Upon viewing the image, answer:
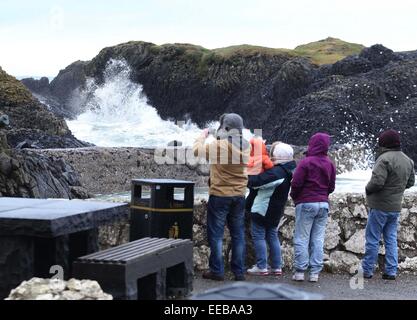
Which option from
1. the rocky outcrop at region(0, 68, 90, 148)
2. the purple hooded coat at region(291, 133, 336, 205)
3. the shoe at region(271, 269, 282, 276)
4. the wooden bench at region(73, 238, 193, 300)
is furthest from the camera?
the rocky outcrop at region(0, 68, 90, 148)

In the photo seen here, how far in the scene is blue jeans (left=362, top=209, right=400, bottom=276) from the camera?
8219mm

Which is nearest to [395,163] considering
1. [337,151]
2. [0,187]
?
[0,187]

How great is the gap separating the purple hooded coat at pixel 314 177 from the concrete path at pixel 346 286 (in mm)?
824

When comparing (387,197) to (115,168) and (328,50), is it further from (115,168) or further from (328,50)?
(328,50)

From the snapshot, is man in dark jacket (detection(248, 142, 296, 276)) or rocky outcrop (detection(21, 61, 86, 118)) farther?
rocky outcrop (detection(21, 61, 86, 118))

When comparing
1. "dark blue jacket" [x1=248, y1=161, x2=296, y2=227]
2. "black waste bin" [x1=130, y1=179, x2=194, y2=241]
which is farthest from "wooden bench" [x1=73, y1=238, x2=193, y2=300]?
"dark blue jacket" [x1=248, y1=161, x2=296, y2=227]

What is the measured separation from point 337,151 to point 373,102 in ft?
41.7

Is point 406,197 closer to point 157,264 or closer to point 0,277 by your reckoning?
point 157,264

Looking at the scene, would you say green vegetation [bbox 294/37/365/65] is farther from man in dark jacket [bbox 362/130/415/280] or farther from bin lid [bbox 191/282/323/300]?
bin lid [bbox 191/282/323/300]

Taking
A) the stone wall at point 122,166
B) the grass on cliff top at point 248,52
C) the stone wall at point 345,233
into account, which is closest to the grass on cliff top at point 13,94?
the stone wall at point 122,166

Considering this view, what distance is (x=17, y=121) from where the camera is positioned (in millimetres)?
27297

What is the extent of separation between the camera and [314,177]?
26.1 ft

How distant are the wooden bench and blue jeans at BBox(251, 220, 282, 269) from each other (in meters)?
1.71

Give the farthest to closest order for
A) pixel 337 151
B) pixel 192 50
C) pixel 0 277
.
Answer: pixel 192 50
pixel 337 151
pixel 0 277
